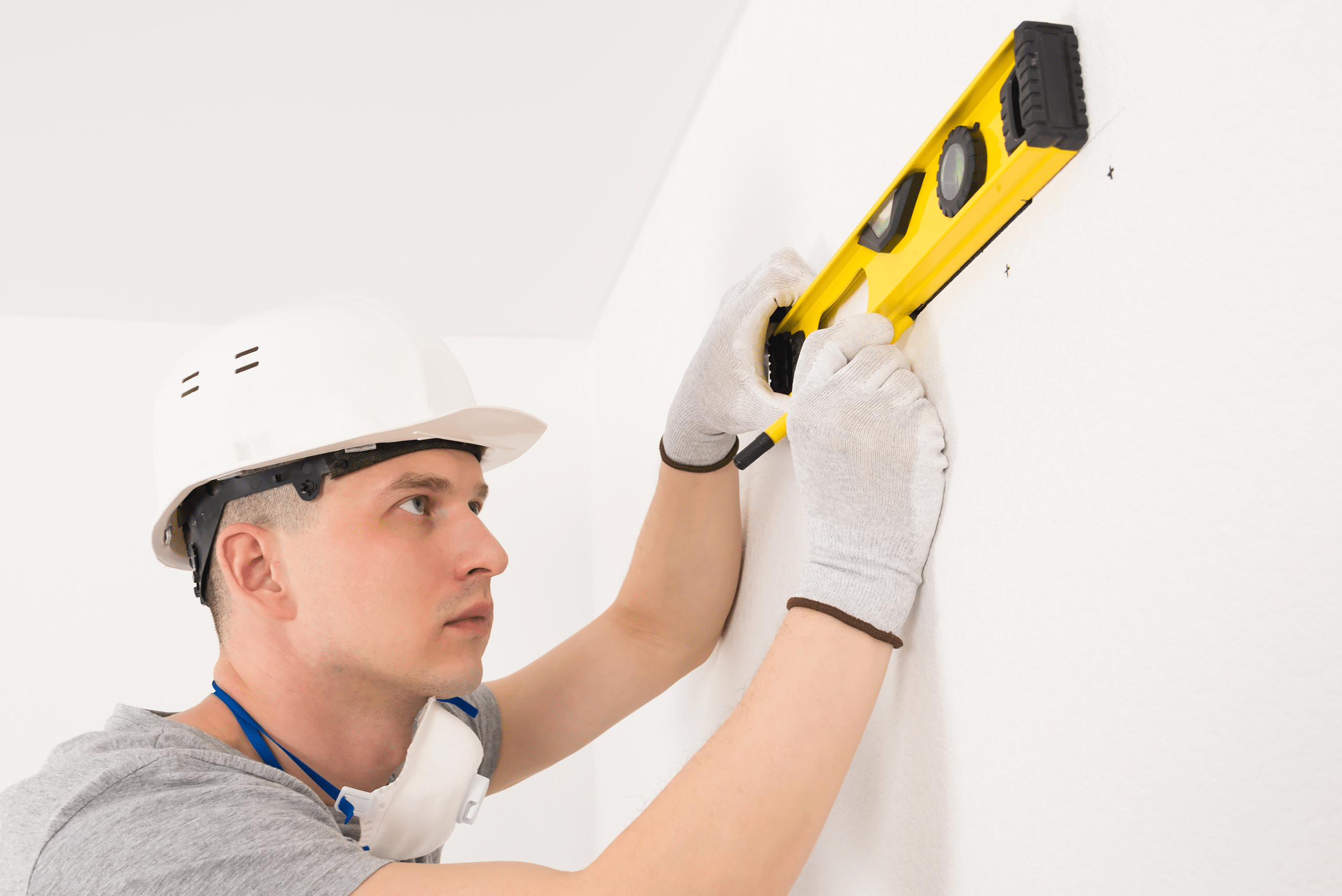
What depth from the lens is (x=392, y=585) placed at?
1107mm

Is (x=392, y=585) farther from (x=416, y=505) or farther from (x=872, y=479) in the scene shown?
(x=872, y=479)

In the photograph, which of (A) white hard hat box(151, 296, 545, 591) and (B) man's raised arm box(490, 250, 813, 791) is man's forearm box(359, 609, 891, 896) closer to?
(B) man's raised arm box(490, 250, 813, 791)

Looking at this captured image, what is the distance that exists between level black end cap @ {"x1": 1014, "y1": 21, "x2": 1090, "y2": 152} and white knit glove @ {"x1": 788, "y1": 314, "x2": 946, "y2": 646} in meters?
0.28

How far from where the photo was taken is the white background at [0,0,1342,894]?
1.56ft

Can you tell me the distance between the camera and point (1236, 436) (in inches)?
20.2

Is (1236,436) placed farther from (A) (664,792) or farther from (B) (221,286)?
(B) (221,286)

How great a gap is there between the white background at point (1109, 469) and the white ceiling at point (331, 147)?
404 mm

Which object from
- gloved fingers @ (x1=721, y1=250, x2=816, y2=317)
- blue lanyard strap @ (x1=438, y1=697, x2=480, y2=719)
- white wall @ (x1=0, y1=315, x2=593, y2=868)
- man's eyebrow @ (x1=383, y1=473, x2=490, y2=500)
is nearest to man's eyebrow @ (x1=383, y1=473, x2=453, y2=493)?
man's eyebrow @ (x1=383, y1=473, x2=490, y2=500)

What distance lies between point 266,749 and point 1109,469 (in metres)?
1.08

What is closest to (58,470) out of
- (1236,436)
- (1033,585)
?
(1033,585)

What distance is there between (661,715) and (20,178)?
72.5 inches

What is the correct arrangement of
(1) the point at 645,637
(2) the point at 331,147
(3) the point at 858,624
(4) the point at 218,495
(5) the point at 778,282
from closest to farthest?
(3) the point at 858,624
(5) the point at 778,282
(4) the point at 218,495
(1) the point at 645,637
(2) the point at 331,147

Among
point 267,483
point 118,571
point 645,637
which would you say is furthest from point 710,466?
point 118,571

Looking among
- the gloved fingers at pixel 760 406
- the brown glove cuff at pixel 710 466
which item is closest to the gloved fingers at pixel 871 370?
the gloved fingers at pixel 760 406
